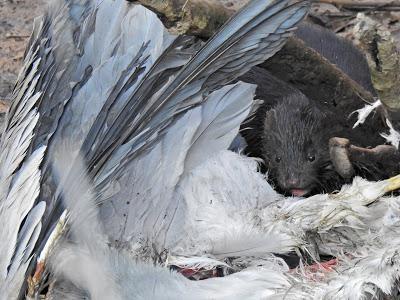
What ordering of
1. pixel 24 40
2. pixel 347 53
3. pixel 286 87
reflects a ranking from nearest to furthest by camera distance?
1. pixel 286 87
2. pixel 347 53
3. pixel 24 40

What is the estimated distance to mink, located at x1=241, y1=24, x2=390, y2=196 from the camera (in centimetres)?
230

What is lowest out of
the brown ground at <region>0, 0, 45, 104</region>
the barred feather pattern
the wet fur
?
the brown ground at <region>0, 0, 45, 104</region>

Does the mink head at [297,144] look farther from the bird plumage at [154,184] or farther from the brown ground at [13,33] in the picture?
the brown ground at [13,33]

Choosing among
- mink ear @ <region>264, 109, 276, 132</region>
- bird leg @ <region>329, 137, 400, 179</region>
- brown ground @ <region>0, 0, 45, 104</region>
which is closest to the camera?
bird leg @ <region>329, 137, 400, 179</region>

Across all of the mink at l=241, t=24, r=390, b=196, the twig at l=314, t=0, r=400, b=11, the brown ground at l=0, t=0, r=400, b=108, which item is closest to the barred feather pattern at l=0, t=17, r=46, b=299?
the mink at l=241, t=24, r=390, b=196

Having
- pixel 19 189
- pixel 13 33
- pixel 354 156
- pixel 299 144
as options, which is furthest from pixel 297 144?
pixel 13 33

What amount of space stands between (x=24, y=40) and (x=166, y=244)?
6.08 feet

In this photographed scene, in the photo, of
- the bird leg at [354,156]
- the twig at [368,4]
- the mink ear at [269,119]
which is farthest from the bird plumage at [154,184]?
the twig at [368,4]

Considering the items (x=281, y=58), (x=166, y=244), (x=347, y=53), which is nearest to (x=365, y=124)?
(x=281, y=58)

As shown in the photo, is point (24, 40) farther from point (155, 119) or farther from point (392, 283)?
point (392, 283)

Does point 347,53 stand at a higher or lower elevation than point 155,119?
lower

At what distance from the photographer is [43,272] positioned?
5.77ft

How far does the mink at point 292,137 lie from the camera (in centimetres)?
230

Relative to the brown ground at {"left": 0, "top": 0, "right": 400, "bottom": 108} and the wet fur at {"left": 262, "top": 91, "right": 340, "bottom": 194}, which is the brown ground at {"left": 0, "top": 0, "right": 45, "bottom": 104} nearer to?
the brown ground at {"left": 0, "top": 0, "right": 400, "bottom": 108}
